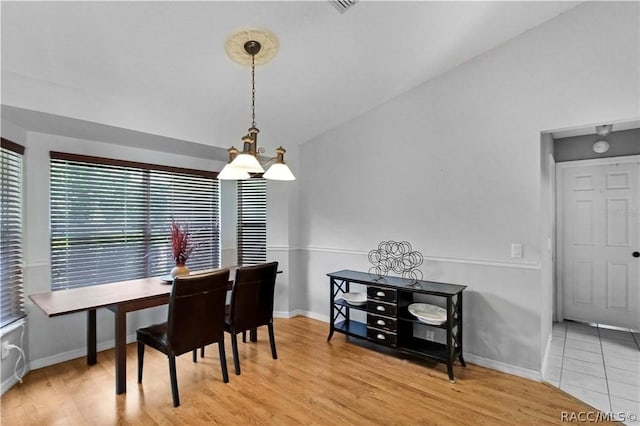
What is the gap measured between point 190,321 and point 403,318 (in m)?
1.92

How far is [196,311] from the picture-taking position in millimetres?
2510

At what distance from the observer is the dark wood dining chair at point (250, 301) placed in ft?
9.50

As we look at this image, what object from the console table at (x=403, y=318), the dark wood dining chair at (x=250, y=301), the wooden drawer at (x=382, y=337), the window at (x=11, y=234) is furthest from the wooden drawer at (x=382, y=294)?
the window at (x=11, y=234)

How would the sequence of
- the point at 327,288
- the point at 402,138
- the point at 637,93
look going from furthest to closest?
the point at 327,288, the point at 402,138, the point at 637,93

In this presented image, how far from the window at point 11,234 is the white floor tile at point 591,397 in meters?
4.56

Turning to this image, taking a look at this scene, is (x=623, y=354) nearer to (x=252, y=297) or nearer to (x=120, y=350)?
(x=252, y=297)

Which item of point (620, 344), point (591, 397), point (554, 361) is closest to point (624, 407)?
point (591, 397)

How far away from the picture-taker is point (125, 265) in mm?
3607

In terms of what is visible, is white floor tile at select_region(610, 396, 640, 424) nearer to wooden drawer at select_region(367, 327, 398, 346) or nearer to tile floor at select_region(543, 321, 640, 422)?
tile floor at select_region(543, 321, 640, 422)

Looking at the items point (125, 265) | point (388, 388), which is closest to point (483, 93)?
point (388, 388)

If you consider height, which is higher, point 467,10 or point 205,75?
point 467,10

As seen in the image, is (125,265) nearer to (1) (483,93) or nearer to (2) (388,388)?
(2) (388,388)

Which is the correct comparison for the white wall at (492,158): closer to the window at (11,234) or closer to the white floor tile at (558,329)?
the white floor tile at (558,329)

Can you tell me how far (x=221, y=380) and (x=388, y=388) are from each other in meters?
1.40
